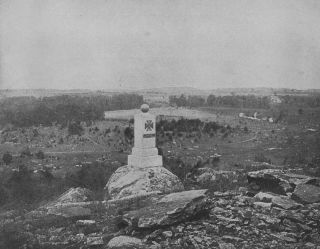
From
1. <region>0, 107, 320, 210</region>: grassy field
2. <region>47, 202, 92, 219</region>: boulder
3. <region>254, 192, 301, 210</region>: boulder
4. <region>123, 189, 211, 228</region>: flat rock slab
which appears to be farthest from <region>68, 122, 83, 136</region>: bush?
<region>123, 189, 211, 228</region>: flat rock slab

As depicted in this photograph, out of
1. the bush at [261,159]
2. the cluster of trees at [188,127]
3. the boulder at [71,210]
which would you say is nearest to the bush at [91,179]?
the boulder at [71,210]

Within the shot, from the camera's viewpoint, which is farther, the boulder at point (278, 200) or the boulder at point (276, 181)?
the boulder at point (276, 181)

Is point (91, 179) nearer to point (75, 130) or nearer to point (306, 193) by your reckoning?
point (306, 193)

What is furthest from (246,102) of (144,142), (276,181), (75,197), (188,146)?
(75,197)

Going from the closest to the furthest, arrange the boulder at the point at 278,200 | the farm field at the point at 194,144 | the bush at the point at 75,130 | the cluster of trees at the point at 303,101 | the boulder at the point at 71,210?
the boulder at the point at 278,200, the boulder at the point at 71,210, the farm field at the point at 194,144, the bush at the point at 75,130, the cluster of trees at the point at 303,101

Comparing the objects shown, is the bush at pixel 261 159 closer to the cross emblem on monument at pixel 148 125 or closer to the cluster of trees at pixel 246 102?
the cross emblem on monument at pixel 148 125

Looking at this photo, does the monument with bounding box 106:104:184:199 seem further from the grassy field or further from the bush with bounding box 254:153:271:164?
the bush with bounding box 254:153:271:164
